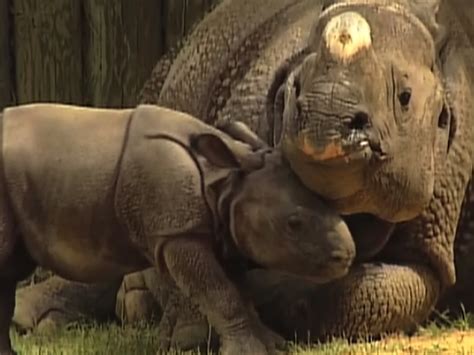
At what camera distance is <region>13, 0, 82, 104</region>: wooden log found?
542cm

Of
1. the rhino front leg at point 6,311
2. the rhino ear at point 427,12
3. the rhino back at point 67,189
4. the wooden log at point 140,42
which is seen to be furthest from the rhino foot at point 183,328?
the wooden log at point 140,42

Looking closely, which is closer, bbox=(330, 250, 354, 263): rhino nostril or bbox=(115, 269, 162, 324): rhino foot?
bbox=(330, 250, 354, 263): rhino nostril

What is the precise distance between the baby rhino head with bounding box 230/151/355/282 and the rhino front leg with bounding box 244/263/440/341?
320 mm

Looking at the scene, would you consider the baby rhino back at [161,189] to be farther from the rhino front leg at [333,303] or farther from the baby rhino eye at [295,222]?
the rhino front leg at [333,303]

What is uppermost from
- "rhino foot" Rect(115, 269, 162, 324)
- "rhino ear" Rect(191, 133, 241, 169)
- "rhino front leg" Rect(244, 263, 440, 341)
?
"rhino ear" Rect(191, 133, 241, 169)

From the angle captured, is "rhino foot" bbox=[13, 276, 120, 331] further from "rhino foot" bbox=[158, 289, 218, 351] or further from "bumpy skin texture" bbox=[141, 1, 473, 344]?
"bumpy skin texture" bbox=[141, 1, 473, 344]

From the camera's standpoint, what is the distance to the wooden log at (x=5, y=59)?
17.8 ft

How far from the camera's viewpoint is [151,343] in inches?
156

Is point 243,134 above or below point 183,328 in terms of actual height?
above

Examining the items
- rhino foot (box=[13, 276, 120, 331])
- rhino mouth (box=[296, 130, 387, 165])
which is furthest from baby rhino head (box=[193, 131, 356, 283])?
rhino foot (box=[13, 276, 120, 331])

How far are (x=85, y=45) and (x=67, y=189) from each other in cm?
190

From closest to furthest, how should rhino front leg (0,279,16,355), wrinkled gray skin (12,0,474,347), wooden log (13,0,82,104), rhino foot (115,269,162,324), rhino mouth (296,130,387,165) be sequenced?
rhino mouth (296,130,387,165)
rhino front leg (0,279,16,355)
wrinkled gray skin (12,0,474,347)
rhino foot (115,269,162,324)
wooden log (13,0,82,104)

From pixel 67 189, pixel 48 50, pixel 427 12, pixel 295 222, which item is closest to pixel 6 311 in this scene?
pixel 67 189

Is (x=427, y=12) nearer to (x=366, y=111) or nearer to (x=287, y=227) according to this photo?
(x=366, y=111)
